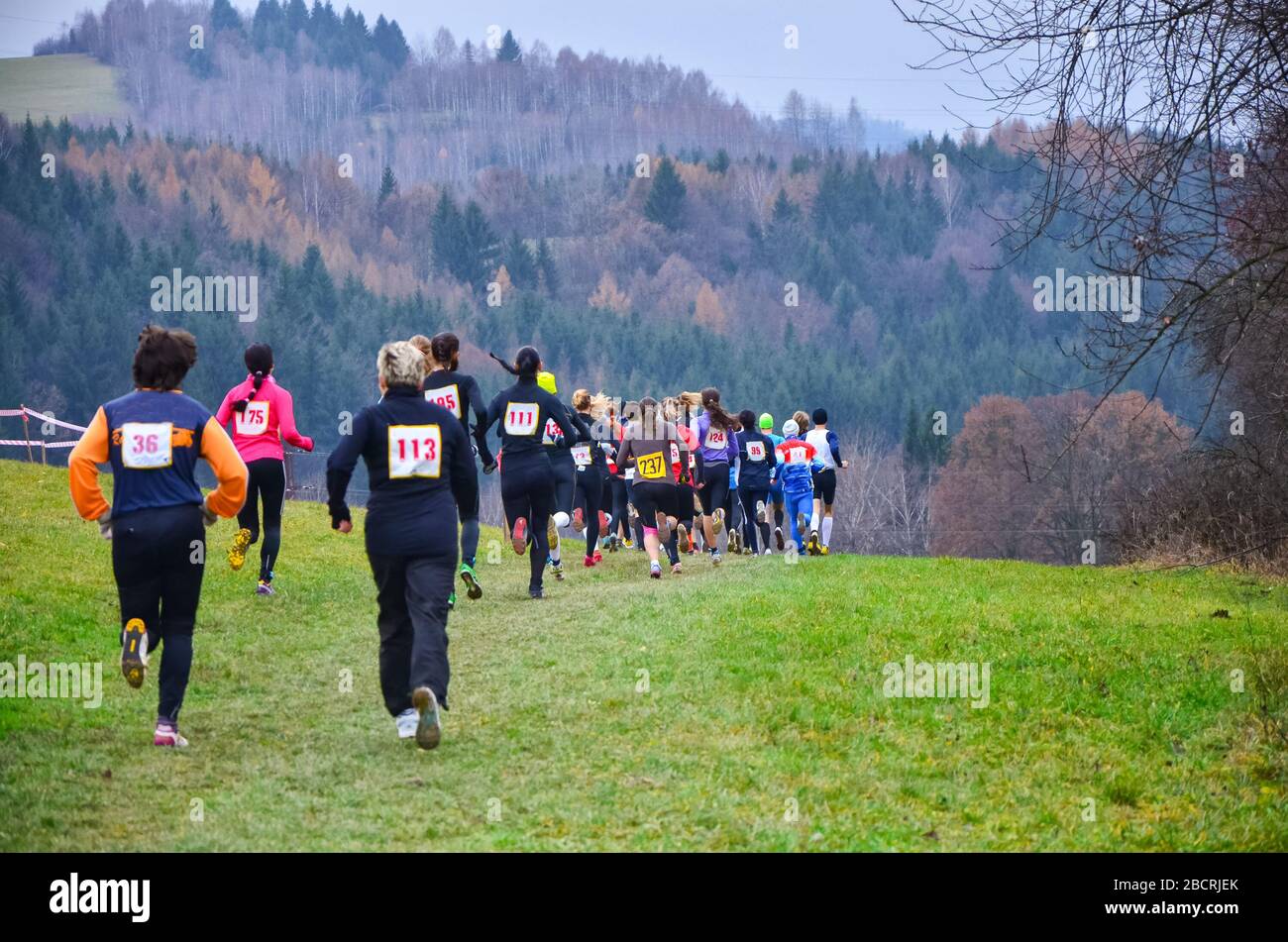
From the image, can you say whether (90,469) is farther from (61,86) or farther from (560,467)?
(61,86)

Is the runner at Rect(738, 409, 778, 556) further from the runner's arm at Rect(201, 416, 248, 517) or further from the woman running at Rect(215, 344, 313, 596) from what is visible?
the runner's arm at Rect(201, 416, 248, 517)

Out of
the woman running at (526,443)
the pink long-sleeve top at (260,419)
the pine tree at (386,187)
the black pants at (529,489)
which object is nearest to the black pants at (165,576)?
the pink long-sleeve top at (260,419)

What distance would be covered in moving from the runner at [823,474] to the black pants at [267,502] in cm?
968

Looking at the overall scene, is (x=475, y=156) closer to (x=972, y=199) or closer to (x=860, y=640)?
(x=972, y=199)

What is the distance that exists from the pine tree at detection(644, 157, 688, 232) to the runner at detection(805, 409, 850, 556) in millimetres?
124299

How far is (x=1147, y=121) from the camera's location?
9.55 meters

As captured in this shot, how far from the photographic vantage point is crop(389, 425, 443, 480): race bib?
9250 millimetres

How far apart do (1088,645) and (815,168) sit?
145 metres

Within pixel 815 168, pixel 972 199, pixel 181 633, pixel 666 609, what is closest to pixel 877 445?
pixel 972 199

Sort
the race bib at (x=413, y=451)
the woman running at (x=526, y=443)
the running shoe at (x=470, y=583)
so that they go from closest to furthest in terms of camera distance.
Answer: the race bib at (x=413, y=451), the woman running at (x=526, y=443), the running shoe at (x=470, y=583)

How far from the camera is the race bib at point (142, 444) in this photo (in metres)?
8.91

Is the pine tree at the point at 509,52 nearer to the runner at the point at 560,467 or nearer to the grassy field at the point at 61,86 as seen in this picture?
the grassy field at the point at 61,86

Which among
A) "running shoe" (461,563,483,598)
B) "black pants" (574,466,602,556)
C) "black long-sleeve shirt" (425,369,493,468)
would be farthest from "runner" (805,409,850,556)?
"black long-sleeve shirt" (425,369,493,468)
